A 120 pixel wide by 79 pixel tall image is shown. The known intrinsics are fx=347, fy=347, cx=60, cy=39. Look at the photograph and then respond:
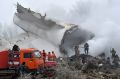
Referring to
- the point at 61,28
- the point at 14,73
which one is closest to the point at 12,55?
the point at 14,73

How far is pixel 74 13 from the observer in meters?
38.8

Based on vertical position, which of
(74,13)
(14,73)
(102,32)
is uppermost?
(74,13)

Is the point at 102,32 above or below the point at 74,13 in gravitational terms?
below

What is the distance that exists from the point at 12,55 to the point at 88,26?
1745 centimetres

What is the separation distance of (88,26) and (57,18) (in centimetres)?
363

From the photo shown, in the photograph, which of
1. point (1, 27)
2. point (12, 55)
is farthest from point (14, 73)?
point (1, 27)

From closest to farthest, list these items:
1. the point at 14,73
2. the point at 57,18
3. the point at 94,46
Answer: the point at 14,73 → the point at 94,46 → the point at 57,18

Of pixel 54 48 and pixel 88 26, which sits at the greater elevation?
pixel 88 26

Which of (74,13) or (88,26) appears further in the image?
(74,13)

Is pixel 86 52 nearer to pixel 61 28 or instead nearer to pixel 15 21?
pixel 61 28

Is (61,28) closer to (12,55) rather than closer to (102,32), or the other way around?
(102,32)

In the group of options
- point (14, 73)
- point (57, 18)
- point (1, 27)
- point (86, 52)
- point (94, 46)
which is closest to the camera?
point (14, 73)

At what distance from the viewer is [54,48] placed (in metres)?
35.4

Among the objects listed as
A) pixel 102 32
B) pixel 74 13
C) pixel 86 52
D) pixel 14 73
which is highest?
pixel 74 13
